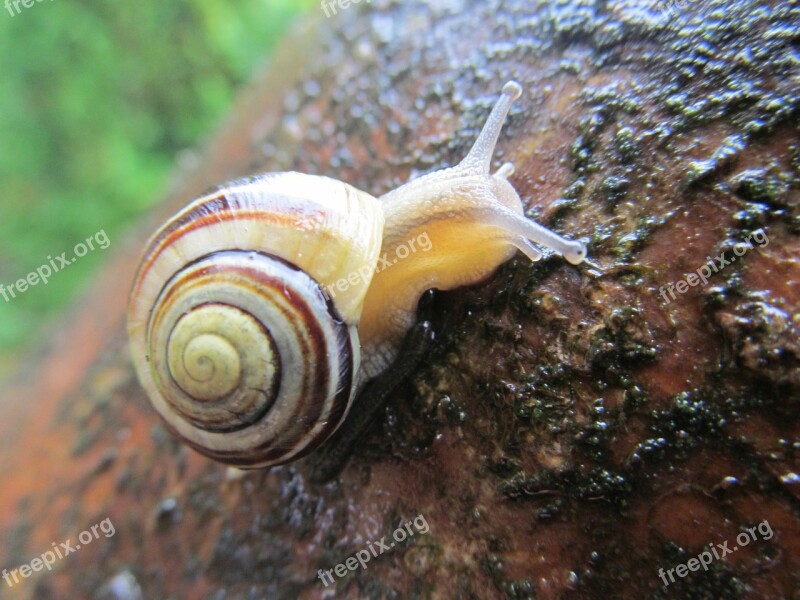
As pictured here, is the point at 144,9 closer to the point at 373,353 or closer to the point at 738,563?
the point at 373,353
